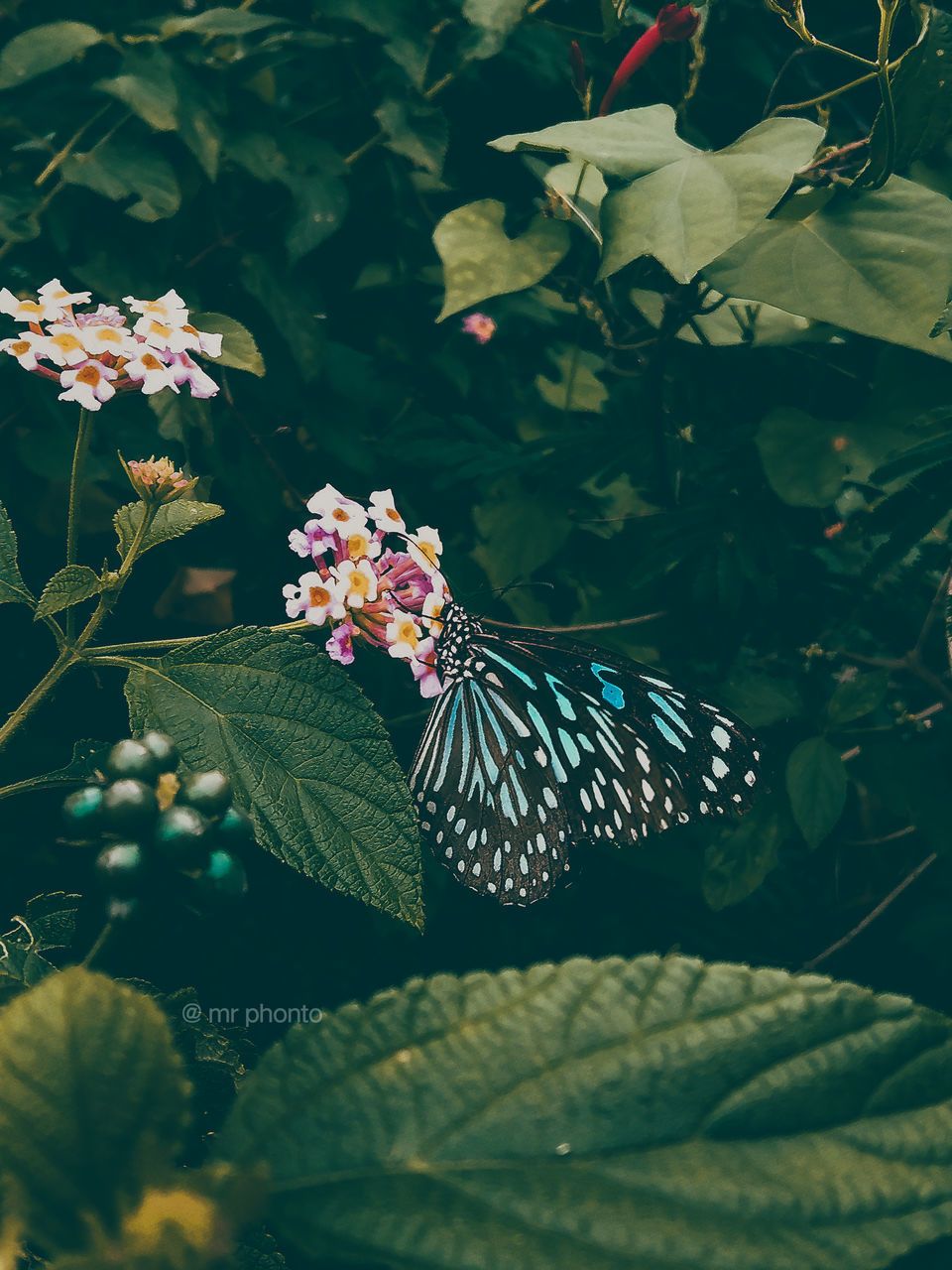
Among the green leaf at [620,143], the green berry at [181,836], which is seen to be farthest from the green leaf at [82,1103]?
the green leaf at [620,143]

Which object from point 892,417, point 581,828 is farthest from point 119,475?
point 892,417

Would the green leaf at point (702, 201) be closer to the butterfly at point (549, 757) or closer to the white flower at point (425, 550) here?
the white flower at point (425, 550)

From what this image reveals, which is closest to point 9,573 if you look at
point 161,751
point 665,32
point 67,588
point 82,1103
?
point 67,588

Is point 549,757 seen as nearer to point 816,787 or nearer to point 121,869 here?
point 816,787

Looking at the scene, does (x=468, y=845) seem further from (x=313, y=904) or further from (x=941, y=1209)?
(x=941, y=1209)

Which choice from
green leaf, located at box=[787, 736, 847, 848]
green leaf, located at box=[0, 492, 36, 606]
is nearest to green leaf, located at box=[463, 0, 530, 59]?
green leaf, located at box=[0, 492, 36, 606]
